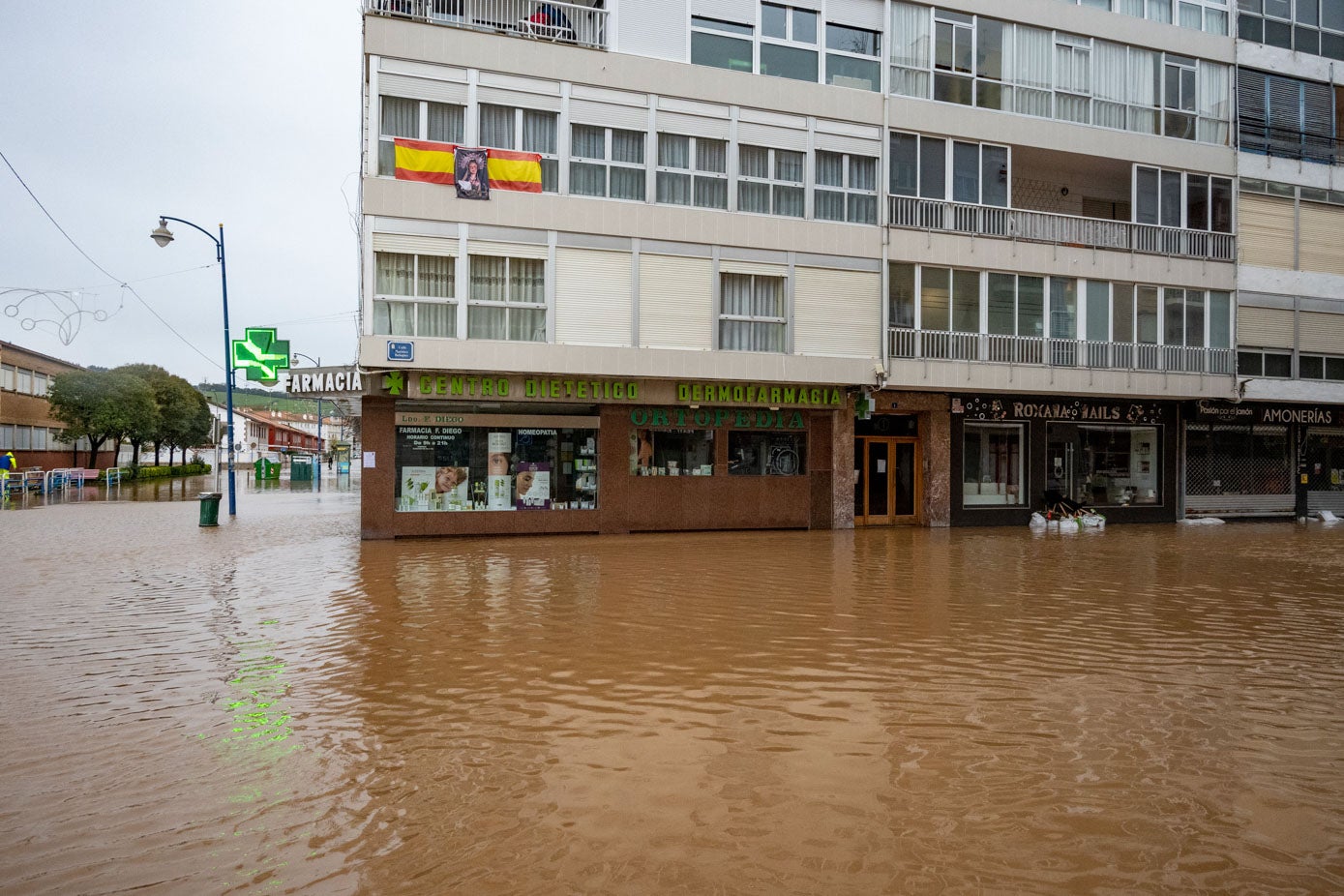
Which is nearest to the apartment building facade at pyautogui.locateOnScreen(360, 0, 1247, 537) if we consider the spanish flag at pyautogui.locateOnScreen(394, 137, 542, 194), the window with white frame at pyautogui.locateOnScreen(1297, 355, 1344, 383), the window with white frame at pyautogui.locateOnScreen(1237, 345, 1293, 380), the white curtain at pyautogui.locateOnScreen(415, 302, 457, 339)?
the white curtain at pyautogui.locateOnScreen(415, 302, 457, 339)

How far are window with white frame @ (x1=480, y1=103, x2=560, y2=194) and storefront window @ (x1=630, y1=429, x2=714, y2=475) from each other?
5.68 metres

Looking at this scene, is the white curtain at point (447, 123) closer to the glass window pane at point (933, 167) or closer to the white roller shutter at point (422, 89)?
the white roller shutter at point (422, 89)

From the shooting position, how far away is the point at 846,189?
795 inches

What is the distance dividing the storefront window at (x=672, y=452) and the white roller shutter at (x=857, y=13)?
9.85m

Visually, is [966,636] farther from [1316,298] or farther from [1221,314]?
[1316,298]

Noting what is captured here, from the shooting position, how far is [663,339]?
18.8 metres

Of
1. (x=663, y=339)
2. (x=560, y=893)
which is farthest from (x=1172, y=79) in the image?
(x=560, y=893)

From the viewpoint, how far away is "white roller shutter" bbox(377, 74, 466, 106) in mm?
17047

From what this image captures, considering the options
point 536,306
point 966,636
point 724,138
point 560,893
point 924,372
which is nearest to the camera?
point 560,893

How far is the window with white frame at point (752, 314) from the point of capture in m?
19.4

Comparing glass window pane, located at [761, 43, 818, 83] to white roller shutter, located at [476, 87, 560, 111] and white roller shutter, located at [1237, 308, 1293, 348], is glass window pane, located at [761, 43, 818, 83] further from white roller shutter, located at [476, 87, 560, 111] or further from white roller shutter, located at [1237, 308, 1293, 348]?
white roller shutter, located at [1237, 308, 1293, 348]

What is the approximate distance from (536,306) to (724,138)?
18.5 ft

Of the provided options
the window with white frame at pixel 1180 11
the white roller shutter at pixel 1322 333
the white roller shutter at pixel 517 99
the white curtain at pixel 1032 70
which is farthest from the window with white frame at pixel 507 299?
the white roller shutter at pixel 1322 333

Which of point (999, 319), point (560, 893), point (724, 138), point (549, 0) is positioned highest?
point (549, 0)
